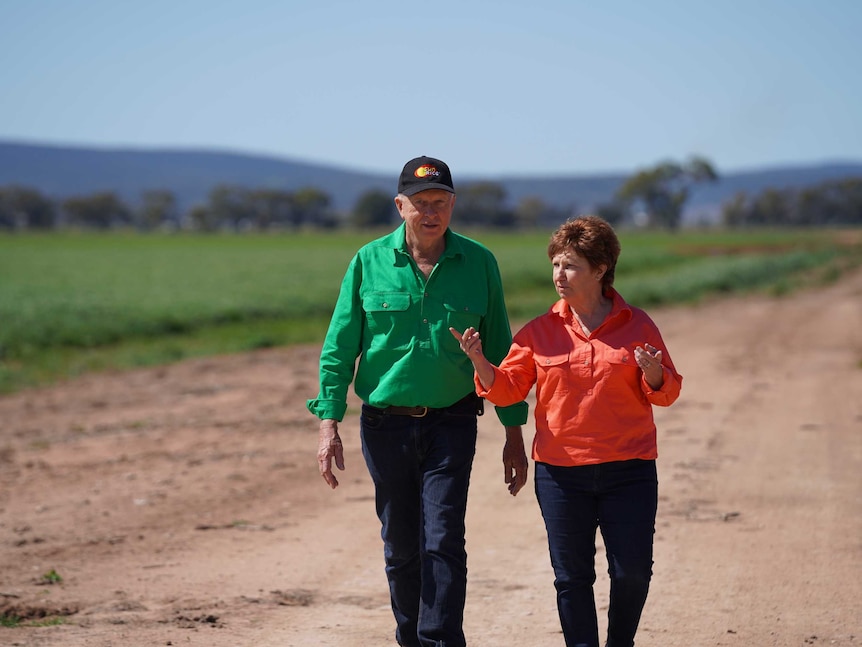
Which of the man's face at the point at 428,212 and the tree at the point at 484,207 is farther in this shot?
the tree at the point at 484,207

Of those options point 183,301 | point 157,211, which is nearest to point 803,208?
point 157,211

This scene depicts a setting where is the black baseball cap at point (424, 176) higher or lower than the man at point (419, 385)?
higher

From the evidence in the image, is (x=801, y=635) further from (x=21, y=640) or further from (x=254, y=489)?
(x=254, y=489)

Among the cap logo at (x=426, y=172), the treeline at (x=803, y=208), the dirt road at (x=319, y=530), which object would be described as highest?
the treeline at (x=803, y=208)

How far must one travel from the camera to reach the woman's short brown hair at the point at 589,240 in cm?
407

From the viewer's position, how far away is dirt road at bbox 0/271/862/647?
524 centimetres

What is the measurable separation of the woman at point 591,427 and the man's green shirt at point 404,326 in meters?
0.27

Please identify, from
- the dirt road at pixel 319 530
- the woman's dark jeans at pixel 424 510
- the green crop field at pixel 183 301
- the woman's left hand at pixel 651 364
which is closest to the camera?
the woman's left hand at pixel 651 364

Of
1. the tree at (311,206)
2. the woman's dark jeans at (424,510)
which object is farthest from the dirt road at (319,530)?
the tree at (311,206)

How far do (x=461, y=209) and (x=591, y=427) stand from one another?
162916mm

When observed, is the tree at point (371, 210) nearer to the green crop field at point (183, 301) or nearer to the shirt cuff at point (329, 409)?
the green crop field at point (183, 301)

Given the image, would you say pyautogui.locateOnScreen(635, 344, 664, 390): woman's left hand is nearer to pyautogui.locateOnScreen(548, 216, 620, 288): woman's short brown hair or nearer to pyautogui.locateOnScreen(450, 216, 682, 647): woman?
pyautogui.locateOnScreen(450, 216, 682, 647): woman

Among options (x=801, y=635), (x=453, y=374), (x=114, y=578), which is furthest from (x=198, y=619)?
(x=801, y=635)

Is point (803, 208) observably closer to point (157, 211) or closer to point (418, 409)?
point (157, 211)
